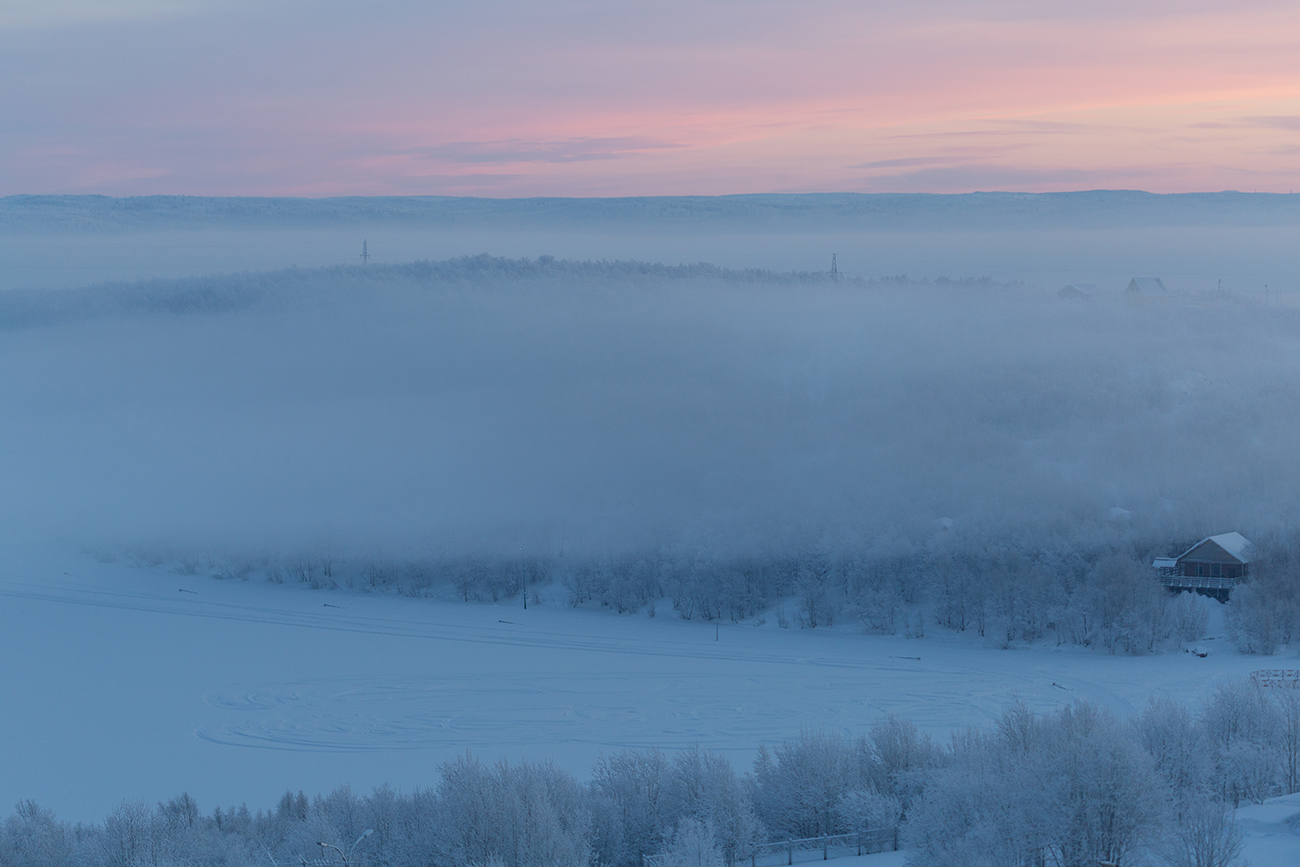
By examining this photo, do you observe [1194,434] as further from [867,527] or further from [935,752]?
[935,752]

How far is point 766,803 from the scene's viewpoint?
67.9ft

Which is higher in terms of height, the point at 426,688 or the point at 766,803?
the point at 766,803

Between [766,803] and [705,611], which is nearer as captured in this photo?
[766,803]

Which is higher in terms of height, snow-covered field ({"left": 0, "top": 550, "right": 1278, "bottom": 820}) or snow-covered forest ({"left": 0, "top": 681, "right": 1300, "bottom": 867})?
snow-covered forest ({"left": 0, "top": 681, "right": 1300, "bottom": 867})

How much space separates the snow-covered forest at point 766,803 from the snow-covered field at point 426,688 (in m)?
5.66

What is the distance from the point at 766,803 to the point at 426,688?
16854 mm

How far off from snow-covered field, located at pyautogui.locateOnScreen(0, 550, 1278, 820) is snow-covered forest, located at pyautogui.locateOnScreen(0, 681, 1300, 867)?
5656mm

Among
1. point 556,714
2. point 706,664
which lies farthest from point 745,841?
point 706,664

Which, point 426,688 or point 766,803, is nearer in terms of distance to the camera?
point 766,803

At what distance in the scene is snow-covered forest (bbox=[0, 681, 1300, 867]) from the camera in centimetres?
1477

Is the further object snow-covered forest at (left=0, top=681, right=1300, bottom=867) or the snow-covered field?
the snow-covered field

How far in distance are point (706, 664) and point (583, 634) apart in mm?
6552

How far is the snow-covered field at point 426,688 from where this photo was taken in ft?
93.4

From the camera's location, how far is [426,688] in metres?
34.5
